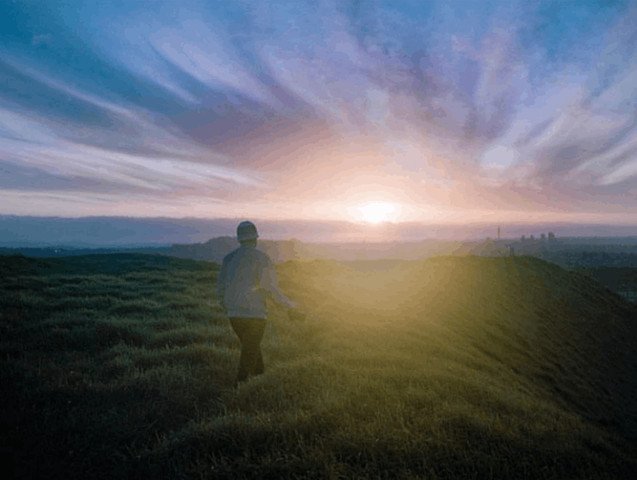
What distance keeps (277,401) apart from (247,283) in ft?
6.42

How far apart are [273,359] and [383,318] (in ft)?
17.9

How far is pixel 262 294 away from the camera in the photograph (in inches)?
248

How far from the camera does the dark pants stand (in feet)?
20.3

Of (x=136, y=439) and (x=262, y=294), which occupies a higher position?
(x=262, y=294)

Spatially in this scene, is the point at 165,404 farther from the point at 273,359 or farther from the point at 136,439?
the point at 273,359

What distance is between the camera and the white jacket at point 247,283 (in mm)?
6125

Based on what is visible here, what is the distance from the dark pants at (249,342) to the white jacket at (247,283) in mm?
125

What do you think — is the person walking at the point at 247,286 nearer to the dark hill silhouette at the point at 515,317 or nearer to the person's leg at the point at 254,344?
the person's leg at the point at 254,344

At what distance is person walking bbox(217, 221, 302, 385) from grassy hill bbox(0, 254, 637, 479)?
3.48 ft

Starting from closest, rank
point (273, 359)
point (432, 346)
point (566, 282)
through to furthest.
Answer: point (273, 359) → point (432, 346) → point (566, 282)

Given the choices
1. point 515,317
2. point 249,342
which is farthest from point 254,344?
point 515,317

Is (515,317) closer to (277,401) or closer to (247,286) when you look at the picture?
(277,401)

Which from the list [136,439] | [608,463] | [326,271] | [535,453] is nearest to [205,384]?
[136,439]

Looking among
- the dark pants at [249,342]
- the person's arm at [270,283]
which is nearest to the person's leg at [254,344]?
the dark pants at [249,342]
